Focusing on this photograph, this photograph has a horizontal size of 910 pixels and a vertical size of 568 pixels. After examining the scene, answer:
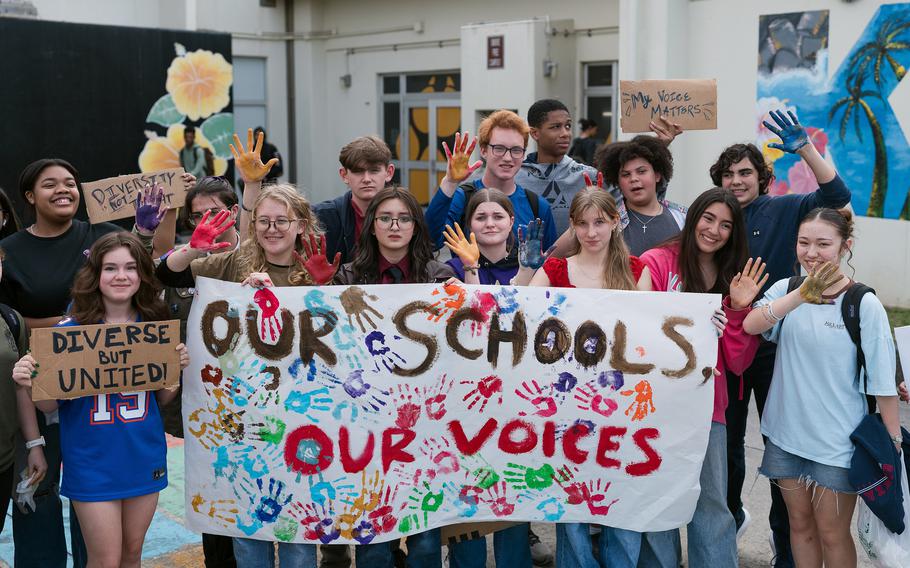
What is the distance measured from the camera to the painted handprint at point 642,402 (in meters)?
3.86

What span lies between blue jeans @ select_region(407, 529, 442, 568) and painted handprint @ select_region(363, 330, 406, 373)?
68cm

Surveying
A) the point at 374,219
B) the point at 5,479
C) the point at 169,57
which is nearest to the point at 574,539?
the point at 374,219

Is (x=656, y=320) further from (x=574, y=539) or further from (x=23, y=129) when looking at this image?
(x=23, y=129)

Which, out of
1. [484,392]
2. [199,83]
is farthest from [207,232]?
[199,83]

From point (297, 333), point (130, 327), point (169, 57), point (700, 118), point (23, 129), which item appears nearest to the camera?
point (130, 327)

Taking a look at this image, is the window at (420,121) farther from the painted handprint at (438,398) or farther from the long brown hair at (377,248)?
the painted handprint at (438,398)

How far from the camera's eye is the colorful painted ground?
188 inches

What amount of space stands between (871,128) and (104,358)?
885cm

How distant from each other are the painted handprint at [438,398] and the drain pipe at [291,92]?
55.8ft

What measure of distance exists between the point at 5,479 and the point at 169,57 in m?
12.0

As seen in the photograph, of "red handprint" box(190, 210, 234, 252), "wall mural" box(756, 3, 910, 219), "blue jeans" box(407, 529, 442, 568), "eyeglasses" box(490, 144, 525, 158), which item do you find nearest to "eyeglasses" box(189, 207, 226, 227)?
"red handprint" box(190, 210, 234, 252)

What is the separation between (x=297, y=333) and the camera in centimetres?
390

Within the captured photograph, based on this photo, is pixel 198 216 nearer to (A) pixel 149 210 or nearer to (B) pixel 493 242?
(A) pixel 149 210

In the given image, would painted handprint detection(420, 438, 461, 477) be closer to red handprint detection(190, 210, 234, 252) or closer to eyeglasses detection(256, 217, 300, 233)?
eyeglasses detection(256, 217, 300, 233)
